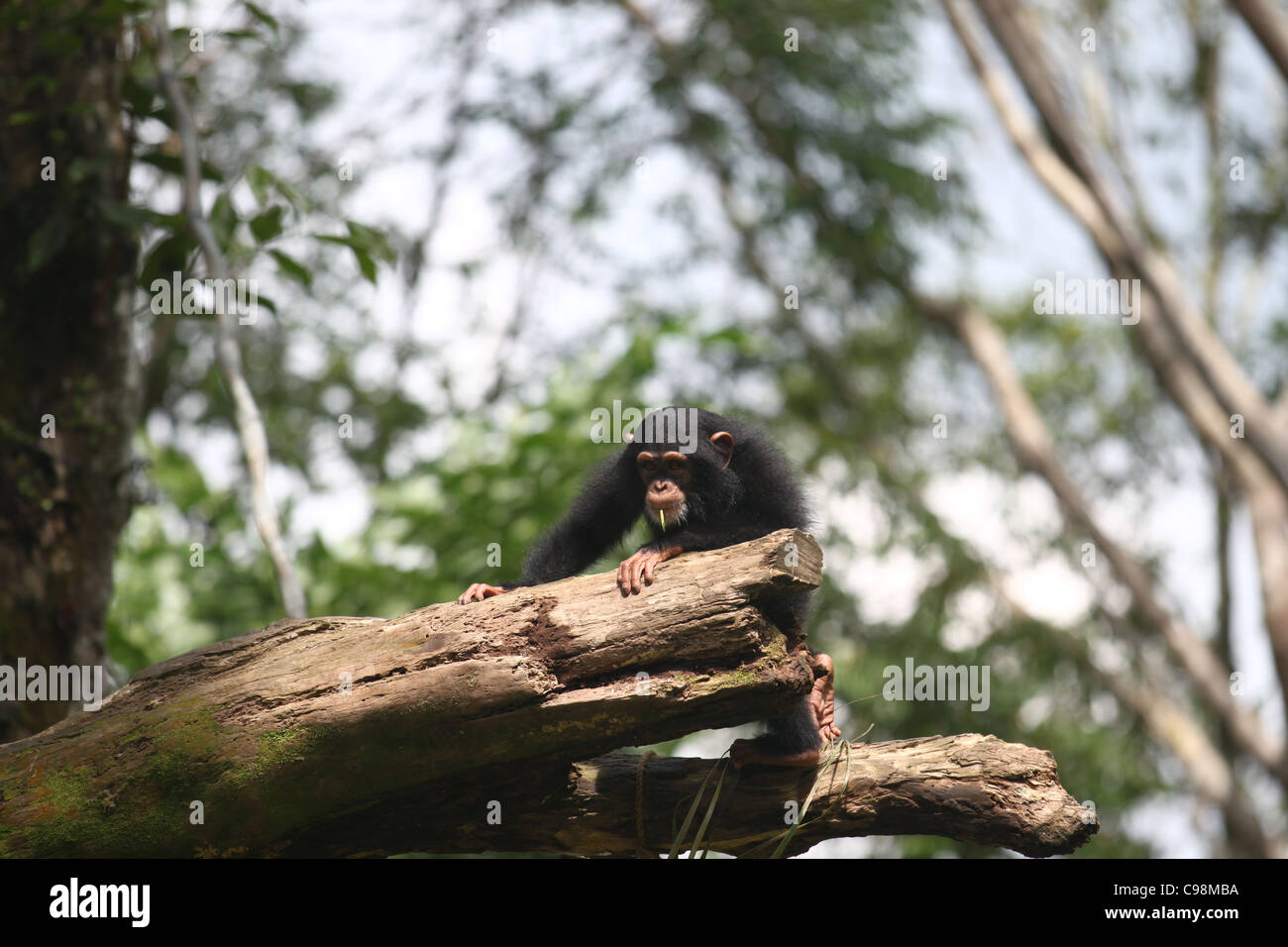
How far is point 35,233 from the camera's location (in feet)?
17.4

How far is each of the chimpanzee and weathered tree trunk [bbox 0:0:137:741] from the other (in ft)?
7.83

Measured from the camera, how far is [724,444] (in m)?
4.80

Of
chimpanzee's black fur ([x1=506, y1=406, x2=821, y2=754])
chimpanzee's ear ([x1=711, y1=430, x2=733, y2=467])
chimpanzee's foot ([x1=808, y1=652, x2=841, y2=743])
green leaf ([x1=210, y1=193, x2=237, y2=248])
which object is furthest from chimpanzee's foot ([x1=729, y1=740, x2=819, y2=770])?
green leaf ([x1=210, y1=193, x2=237, y2=248])

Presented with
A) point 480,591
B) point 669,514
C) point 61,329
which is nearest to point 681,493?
point 669,514

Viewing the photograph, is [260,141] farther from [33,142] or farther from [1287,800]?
[1287,800]

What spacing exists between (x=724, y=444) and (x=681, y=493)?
0.39m

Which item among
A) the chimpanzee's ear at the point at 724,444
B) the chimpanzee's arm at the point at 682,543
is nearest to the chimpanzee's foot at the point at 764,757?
the chimpanzee's arm at the point at 682,543

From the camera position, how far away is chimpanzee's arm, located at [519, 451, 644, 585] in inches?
185

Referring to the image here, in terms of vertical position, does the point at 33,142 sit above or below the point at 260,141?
below

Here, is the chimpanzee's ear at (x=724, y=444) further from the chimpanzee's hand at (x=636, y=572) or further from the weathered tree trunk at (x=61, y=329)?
the weathered tree trunk at (x=61, y=329)

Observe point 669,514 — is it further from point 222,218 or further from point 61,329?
point 61,329
